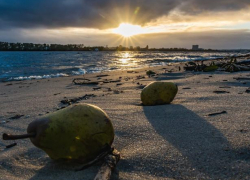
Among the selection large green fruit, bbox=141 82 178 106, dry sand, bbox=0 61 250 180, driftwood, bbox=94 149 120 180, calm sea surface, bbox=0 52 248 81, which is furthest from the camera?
calm sea surface, bbox=0 52 248 81

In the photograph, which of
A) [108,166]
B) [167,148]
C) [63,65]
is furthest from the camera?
[63,65]

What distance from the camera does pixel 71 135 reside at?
1.86 meters

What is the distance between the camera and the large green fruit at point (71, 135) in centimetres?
186

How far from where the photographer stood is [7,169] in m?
1.98

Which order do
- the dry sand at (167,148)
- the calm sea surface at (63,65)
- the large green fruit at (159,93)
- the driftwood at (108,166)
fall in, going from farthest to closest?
the calm sea surface at (63,65) → the large green fruit at (159,93) → the dry sand at (167,148) → the driftwood at (108,166)

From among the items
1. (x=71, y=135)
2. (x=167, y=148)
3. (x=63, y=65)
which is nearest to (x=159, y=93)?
(x=167, y=148)

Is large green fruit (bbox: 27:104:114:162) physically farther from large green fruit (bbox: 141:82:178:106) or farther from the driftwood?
large green fruit (bbox: 141:82:178:106)

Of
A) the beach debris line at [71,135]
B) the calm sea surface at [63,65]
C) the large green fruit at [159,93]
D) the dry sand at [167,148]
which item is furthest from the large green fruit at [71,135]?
the calm sea surface at [63,65]

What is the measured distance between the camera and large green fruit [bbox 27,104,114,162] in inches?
73.2

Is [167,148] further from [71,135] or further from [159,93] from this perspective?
[159,93]

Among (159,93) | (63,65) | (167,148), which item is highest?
(159,93)

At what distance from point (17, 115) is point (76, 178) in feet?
8.54

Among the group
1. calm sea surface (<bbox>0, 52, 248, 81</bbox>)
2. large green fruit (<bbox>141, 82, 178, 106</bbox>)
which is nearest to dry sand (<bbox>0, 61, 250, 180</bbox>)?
large green fruit (<bbox>141, 82, 178, 106</bbox>)

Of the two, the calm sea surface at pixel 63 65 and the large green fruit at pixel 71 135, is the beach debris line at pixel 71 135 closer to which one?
the large green fruit at pixel 71 135
